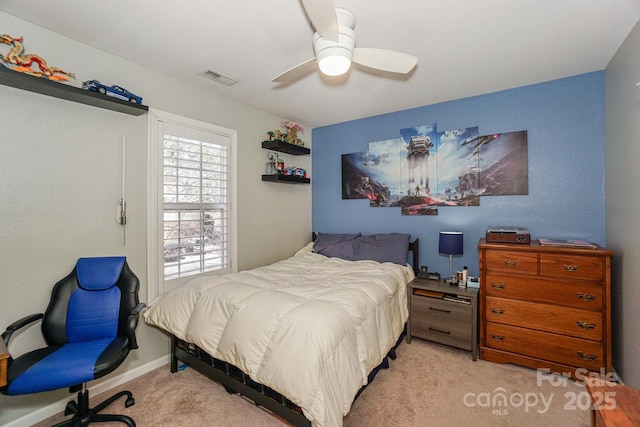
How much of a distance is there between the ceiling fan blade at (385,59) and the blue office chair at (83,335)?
2.33 m

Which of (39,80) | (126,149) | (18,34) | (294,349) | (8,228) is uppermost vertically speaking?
(18,34)

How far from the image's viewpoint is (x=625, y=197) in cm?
207

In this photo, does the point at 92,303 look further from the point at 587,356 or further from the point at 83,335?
the point at 587,356

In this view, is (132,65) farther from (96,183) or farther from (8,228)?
(8,228)

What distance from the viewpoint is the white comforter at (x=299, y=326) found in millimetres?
1473

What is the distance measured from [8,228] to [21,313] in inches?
22.9

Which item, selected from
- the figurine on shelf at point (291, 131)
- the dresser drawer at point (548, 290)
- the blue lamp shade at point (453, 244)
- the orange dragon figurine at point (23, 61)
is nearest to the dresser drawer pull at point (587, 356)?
the dresser drawer at point (548, 290)

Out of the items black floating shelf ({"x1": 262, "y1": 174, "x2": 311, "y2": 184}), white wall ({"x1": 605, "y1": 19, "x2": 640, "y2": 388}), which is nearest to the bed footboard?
white wall ({"x1": 605, "y1": 19, "x2": 640, "y2": 388})

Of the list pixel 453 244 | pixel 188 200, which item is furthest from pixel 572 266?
pixel 188 200

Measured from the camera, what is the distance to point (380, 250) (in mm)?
3303

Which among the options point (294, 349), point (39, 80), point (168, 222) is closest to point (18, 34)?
point (39, 80)

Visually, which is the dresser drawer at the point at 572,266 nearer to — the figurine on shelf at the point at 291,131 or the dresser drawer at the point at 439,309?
the dresser drawer at the point at 439,309

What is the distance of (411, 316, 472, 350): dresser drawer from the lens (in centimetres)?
261

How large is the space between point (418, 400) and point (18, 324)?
271cm
